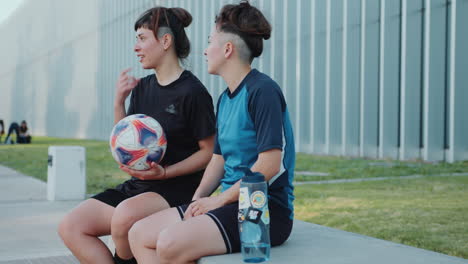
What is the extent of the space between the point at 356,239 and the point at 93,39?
137ft

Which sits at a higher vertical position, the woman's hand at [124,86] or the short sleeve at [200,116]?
the woman's hand at [124,86]

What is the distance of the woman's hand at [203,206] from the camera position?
9.27 ft

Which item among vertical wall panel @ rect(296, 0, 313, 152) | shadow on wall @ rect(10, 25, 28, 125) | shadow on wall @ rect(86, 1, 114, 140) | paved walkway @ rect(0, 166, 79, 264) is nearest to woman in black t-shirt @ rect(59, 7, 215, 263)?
paved walkway @ rect(0, 166, 79, 264)

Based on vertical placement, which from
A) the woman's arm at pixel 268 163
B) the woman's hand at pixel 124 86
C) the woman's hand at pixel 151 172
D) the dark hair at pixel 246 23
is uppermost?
the dark hair at pixel 246 23

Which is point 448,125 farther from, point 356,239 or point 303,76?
point 356,239

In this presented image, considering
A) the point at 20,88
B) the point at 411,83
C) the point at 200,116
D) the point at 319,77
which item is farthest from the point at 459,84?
the point at 20,88

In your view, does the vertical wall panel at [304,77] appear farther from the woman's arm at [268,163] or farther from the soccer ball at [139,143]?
the woman's arm at [268,163]

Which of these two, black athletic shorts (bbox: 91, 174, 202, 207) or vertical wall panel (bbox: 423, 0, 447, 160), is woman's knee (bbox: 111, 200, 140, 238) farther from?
vertical wall panel (bbox: 423, 0, 447, 160)

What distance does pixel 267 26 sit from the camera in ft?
9.44

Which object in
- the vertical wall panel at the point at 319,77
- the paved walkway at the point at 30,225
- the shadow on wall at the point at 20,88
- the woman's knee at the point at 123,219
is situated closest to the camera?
the woman's knee at the point at 123,219

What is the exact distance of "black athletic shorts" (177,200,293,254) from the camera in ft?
8.80

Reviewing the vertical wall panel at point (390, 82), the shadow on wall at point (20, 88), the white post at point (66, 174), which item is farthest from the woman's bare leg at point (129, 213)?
the shadow on wall at point (20, 88)

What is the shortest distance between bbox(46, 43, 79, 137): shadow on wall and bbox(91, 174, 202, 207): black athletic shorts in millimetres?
44093

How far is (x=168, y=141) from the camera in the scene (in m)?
3.61
